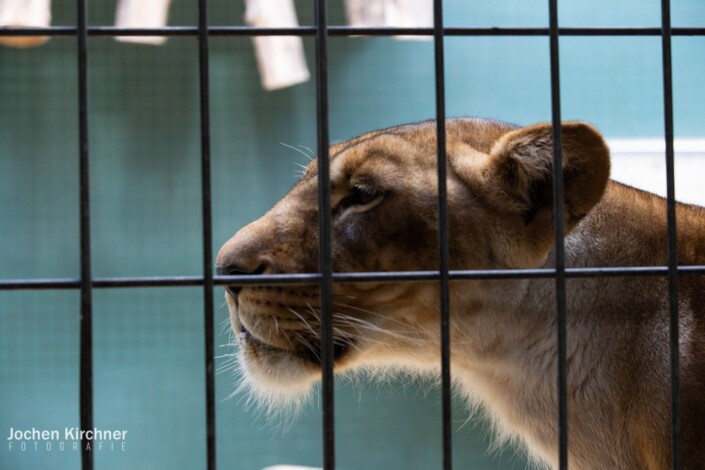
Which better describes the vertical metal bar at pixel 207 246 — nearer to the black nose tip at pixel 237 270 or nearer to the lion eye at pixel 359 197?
the black nose tip at pixel 237 270

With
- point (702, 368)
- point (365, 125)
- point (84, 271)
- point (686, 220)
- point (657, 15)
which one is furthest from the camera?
point (365, 125)

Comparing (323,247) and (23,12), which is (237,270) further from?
(23,12)

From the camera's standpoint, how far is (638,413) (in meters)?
2.02

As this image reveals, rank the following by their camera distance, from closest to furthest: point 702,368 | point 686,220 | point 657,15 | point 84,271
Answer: point 84,271 → point 702,368 → point 686,220 → point 657,15

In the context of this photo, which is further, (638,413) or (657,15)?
(657,15)

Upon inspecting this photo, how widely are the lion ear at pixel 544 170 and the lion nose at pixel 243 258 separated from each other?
0.58m

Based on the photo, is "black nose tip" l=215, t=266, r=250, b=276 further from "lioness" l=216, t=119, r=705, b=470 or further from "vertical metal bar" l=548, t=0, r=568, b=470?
"vertical metal bar" l=548, t=0, r=568, b=470

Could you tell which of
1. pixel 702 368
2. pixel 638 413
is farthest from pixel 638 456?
pixel 702 368

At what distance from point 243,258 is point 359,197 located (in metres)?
0.34

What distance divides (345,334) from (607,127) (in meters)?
2.88

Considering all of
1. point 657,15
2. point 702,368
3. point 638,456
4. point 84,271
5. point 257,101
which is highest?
point 657,15

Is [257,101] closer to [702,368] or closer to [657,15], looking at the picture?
[657,15]

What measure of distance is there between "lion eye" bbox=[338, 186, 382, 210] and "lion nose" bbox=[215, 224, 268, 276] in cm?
24

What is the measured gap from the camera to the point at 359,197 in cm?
223
